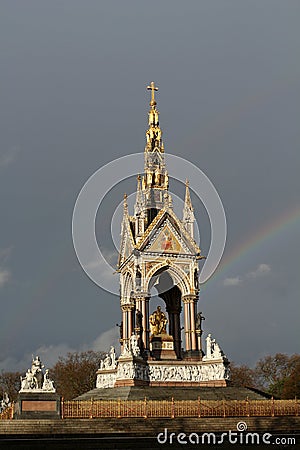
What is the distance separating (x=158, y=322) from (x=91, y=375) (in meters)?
25.1

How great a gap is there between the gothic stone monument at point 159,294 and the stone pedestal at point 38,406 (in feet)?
22.5

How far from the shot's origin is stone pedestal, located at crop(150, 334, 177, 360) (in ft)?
114

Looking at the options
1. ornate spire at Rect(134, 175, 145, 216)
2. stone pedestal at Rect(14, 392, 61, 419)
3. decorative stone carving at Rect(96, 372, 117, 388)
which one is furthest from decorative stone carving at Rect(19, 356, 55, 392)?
ornate spire at Rect(134, 175, 145, 216)

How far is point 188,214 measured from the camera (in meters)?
38.0

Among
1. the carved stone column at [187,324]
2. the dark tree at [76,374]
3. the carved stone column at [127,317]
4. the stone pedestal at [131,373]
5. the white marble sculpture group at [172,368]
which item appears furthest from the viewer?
the dark tree at [76,374]

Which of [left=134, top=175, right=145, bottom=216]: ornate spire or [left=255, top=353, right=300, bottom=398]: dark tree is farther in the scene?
[left=255, top=353, right=300, bottom=398]: dark tree

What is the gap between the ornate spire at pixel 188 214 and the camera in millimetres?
37531

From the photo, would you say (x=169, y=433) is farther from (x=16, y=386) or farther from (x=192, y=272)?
(x=16, y=386)

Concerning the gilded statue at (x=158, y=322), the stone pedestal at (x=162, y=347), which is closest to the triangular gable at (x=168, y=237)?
the gilded statue at (x=158, y=322)

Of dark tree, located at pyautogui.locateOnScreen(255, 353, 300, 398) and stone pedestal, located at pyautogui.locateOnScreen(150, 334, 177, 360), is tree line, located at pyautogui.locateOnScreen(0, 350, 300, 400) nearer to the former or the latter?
dark tree, located at pyautogui.locateOnScreen(255, 353, 300, 398)

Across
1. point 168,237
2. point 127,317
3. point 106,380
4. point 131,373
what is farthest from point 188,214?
point 131,373

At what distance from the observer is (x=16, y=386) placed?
65000 mm

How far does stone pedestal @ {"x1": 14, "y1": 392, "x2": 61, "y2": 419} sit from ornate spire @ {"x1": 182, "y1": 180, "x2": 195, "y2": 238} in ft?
50.4

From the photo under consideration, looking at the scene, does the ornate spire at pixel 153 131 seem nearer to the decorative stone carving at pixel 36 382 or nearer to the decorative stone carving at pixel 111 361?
the decorative stone carving at pixel 111 361
